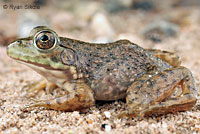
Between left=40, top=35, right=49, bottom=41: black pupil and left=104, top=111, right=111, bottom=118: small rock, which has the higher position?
left=40, top=35, right=49, bottom=41: black pupil

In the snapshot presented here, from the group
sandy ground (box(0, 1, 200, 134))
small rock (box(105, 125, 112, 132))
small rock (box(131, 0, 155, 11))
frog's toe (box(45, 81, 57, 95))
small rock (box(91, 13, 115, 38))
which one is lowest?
small rock (box(105, 125, 112, 132))

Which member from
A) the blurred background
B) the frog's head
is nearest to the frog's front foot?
the frog's head

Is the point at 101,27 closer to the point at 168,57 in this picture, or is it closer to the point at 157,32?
the point at 157,32

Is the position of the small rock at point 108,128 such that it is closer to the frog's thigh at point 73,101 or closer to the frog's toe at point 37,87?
the frog's thigh at point 73,101

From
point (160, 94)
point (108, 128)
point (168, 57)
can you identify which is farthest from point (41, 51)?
point (168, 57)

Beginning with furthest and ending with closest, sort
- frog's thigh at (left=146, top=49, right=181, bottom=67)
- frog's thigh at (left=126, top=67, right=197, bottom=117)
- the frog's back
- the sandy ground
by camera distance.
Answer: frog's thigh at (left=146, top=49, right=181, bottom=67)
the frog's back
frog's thigh at (left=126, top=67, right=197, bottom=117)
the sandy ground

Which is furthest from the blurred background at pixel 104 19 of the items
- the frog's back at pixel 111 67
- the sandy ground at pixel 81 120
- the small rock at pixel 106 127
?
the small rock at pixel 106 127

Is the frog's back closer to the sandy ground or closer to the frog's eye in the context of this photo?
the sandy ground
